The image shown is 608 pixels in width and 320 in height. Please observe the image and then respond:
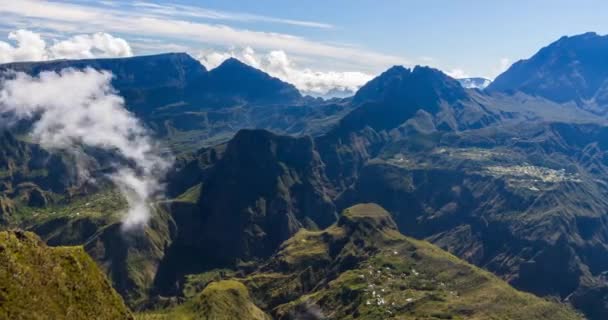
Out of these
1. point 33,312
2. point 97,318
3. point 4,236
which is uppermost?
point 4,236

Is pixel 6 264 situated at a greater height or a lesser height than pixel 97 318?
greater

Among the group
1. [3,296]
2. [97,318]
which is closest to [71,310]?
[97,318]

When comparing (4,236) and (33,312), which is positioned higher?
(4,236)

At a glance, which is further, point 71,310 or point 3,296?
point 71,310

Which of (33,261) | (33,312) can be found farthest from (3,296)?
(33,261)

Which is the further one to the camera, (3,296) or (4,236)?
(4,236)

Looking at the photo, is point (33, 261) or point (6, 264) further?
point (33, 261)

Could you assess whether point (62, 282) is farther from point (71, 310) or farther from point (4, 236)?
point (4, 236)

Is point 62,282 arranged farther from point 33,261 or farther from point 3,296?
point 3,296

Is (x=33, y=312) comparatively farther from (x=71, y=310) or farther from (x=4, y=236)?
(x=4, y=236)
